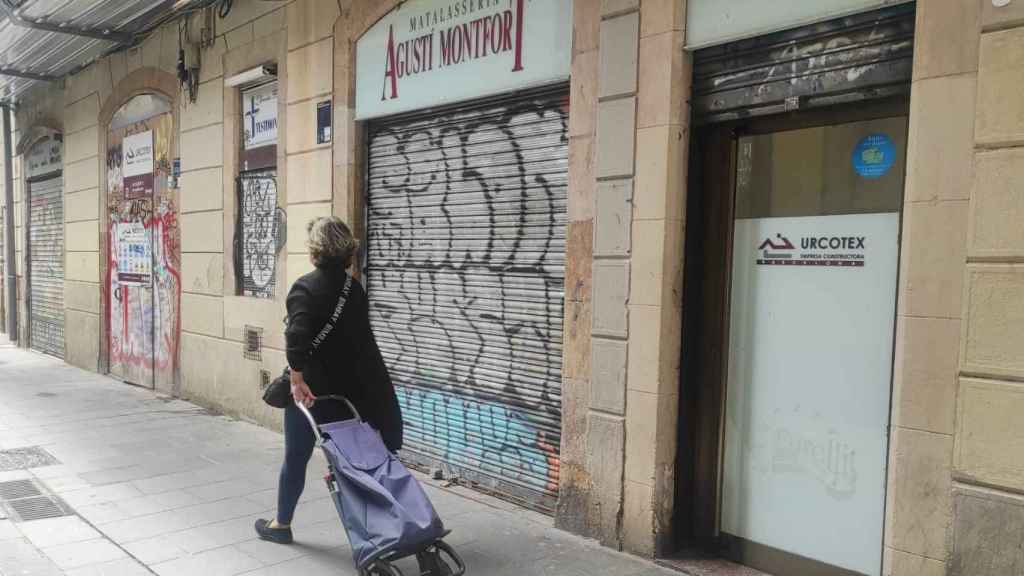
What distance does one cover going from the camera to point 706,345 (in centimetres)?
431

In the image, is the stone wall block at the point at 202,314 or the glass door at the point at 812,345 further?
the stone wall block at the point at 202,314

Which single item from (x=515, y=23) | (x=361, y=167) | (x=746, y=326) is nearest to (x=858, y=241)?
(x=746, y=326)

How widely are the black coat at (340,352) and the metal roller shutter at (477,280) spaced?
51.5 inches

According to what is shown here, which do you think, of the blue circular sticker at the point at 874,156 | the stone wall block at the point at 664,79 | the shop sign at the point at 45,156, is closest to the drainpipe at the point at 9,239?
the shop sign at the point at 45,156

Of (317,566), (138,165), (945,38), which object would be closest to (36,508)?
(317,566)

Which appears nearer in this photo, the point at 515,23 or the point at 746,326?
the point at 746,326

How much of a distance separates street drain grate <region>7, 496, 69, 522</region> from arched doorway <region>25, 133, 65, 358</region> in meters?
8.27

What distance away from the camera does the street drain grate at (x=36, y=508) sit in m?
4.94

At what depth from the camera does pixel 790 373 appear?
3961 mm

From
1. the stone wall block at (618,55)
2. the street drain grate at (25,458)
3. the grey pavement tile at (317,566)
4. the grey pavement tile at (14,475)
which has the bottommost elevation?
the street drain grate at (25,458)

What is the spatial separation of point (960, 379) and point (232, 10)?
299 inches

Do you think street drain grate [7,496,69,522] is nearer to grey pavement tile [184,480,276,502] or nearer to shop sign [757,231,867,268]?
grey pavement tile [184,480,276,502]

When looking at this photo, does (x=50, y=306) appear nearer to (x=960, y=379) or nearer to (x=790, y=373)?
(x=790, y=373)

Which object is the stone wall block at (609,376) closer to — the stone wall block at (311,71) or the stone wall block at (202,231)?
the stone wall block at (311,71)
